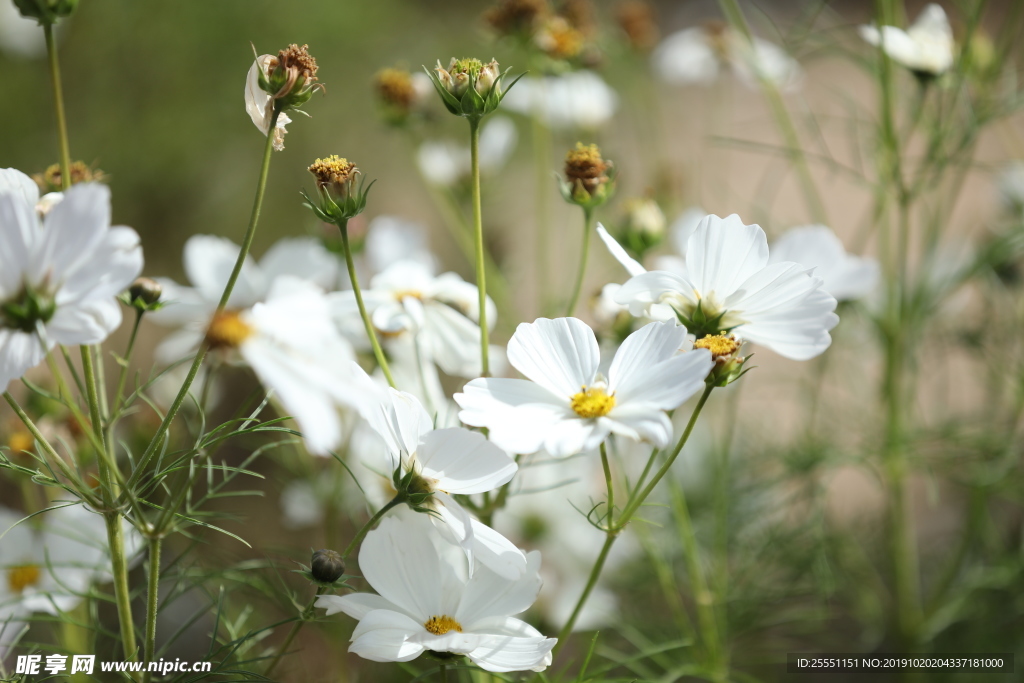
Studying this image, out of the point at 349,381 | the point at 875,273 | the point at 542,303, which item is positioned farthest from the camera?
the point at 542,303

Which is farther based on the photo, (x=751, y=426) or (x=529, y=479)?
(x=751, y=426)

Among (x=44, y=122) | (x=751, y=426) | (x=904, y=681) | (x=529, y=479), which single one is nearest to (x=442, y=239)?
(x=44, y=122)

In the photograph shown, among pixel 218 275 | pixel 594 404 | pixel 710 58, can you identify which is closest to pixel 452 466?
pixel 594 404

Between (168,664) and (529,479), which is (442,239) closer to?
(529,479)

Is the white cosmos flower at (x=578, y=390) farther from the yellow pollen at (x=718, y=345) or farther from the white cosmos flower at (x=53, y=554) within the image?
the white cosmos flower at (x=53, y=554)

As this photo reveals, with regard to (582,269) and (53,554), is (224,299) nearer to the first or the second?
(582,269)
